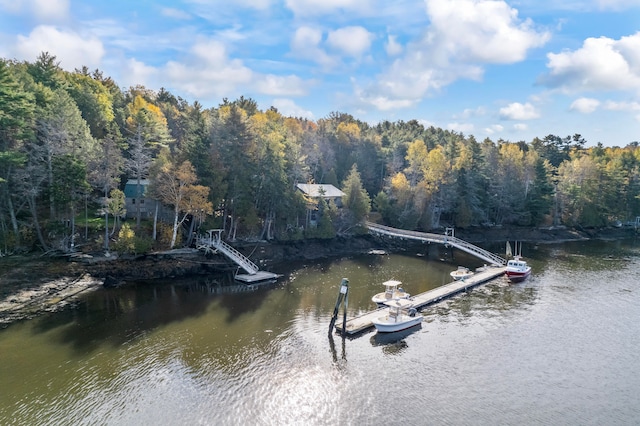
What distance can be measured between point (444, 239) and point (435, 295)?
63.7ft

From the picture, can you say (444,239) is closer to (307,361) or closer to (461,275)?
Answer: (461,275)

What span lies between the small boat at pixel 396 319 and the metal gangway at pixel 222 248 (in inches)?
695

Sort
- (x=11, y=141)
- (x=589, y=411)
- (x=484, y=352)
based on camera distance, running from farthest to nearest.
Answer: (x=11, y=141) < (x=484, y=352) < (x=589, y=411)

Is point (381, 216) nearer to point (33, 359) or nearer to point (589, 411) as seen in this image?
point (589, 411)

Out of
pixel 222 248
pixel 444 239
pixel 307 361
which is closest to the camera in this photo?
pixel 307 361

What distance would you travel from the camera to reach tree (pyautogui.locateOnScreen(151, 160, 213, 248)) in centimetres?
4288

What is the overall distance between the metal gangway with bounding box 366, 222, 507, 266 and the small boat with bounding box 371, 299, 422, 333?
23235 mm

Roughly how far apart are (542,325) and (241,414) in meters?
25.1

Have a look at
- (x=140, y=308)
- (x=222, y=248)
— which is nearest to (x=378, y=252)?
(x=222, y=248)

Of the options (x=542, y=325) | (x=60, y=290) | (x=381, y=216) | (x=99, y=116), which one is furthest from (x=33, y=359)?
(x=381, y=216)

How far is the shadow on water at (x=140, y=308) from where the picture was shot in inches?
1110

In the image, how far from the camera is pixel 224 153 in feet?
165

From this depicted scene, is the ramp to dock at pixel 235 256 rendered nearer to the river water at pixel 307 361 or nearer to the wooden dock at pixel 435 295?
the river water at pixel 307 361

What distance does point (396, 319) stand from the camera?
3014 centimetres
